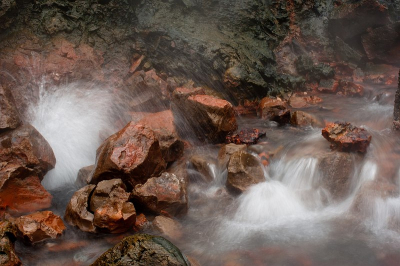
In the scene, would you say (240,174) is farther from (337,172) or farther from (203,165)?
(337,172)

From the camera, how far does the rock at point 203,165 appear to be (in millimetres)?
5875

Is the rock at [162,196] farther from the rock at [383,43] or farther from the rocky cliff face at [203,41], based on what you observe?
the rock at [383,43]

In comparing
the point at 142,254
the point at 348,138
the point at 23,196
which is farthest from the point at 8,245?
the point at 348,138

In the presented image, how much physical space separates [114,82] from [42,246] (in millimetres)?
5242

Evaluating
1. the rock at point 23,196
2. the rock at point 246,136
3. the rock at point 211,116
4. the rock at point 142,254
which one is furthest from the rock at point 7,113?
the rock at point 246,136

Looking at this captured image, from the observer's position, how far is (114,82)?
8711 millimetres

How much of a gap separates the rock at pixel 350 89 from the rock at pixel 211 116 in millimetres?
4538

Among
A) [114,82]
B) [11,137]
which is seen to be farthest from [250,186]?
[114,82]

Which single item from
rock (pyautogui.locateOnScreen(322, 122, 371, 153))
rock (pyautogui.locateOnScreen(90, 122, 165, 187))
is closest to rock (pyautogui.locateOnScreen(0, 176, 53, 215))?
rock (pyautogui.locateOnScreen(90, 122, 165, 187))

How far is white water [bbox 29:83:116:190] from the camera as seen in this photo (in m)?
6.40

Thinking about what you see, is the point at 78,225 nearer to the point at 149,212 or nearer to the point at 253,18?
the point at 149,212

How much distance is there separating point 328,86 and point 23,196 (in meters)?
8.46

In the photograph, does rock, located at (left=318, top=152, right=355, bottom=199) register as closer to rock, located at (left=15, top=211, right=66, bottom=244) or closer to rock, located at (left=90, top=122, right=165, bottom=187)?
rock, located at (left=90, top=122, right=165, bottom=187)

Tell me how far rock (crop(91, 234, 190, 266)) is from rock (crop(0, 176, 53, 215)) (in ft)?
8.65
